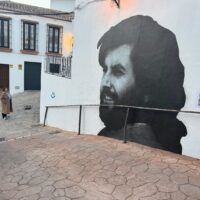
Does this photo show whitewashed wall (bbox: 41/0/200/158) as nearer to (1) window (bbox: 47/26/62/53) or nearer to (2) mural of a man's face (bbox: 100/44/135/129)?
(2) mural of a man's face (bbox: 100/44/135/129)

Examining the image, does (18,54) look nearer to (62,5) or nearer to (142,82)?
(62,5)

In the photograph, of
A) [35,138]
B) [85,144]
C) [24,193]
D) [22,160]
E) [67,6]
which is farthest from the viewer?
[67,6]

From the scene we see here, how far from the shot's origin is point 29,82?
70.6ft

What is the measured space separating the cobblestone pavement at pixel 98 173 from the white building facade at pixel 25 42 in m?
14.3

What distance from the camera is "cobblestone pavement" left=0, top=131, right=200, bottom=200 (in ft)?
14.1

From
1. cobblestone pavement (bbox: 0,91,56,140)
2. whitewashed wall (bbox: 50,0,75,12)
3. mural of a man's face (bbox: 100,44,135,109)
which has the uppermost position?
whitewashed wall (bbox: 50,0,75,12)

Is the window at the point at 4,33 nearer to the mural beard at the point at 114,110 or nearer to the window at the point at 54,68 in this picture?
the window at the point at 54,68

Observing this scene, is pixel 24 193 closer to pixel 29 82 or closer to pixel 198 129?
pixel 198 129

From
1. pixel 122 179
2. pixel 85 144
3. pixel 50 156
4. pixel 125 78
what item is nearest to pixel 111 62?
pixel 125 78

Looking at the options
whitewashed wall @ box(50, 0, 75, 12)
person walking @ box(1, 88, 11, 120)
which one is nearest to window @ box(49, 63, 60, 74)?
person walking @ box(1, 88, 11, 120)

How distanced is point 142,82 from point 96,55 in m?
1.88

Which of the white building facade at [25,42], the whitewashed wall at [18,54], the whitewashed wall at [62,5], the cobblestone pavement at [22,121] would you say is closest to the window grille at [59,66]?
the cobblestone pavement at [22,121]

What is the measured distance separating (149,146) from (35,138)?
3610 mm

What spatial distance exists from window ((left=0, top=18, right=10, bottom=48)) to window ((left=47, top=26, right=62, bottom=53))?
10.1 feet
